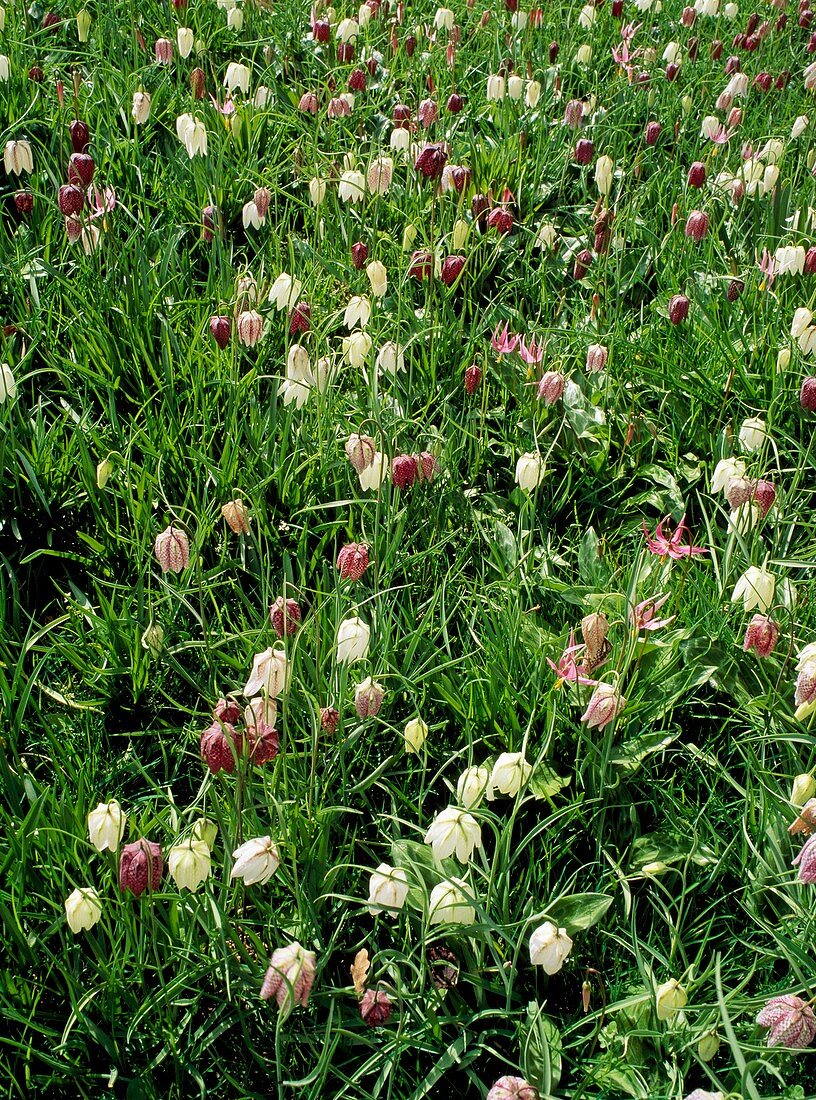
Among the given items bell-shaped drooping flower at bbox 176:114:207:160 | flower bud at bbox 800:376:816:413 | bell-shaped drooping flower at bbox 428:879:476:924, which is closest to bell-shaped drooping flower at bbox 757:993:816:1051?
bell-shaped drooping flower at bbox 428:879:476:924

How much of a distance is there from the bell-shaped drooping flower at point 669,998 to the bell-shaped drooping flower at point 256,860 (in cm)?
50

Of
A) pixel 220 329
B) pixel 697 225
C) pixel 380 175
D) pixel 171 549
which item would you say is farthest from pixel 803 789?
pixel 380 175

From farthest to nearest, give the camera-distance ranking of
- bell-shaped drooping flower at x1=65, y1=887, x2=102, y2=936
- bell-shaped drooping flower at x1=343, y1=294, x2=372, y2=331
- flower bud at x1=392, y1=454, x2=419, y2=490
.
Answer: bell-shaped drooping flower at x1=343, y1=294, x2=372, y2=331 < flower bud at x1=392, y1=454, x2=419, y2=490 < bell-shaped drooping flower at x1=65, y1=887, x2=102, y2=936

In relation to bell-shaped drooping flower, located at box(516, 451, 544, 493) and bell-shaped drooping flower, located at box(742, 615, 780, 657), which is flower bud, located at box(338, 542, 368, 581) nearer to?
bell-shaped drooping flower, located at box(516, 451, 544, 493)

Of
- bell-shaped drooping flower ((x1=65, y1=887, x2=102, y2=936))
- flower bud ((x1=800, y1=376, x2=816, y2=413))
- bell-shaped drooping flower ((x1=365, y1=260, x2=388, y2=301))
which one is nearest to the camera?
bell-shaped drooping flower ((x1=65, y1=887, x2=102, y2=936))

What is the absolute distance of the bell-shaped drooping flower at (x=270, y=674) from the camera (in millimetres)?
1482

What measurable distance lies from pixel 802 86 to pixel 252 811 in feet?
12.5

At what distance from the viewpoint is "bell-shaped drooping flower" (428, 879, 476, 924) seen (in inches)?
54.1

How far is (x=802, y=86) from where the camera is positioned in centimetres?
416

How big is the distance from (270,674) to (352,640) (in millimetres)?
178

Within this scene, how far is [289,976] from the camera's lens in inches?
50.3

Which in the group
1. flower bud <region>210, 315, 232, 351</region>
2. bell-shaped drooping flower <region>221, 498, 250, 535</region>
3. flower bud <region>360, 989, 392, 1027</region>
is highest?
flower bud <region>210, 315, 232, 351</region>

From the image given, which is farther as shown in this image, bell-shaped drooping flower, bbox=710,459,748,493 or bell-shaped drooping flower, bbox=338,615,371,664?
bell-shaped drooping flower, bbox=710,459,748,493

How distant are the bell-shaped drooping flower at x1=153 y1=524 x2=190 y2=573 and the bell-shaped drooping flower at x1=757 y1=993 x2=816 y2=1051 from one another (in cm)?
106
